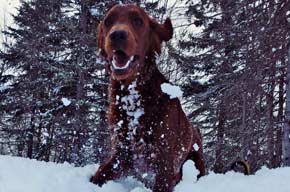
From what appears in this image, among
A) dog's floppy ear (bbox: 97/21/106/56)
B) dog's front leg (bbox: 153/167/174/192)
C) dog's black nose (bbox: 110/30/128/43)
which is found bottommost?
dog's front leg (bbox: 153/167/174/192)

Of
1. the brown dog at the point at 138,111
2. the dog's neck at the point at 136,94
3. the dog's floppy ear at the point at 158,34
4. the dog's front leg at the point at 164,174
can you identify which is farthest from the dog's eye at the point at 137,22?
the dog's front leg at the point at 164,174

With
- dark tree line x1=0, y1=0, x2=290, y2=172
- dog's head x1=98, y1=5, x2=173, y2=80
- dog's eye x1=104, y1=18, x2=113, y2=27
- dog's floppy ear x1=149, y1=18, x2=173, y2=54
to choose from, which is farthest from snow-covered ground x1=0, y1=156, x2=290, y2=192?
dark tree line x1=0, y1=0, x2=290, y2=172

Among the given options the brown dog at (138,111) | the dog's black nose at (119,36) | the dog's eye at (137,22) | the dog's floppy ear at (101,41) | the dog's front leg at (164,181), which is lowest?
the dog's front leg at (164,181)

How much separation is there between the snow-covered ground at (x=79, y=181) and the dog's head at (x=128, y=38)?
36.5 inches

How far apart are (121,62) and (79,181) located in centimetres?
106

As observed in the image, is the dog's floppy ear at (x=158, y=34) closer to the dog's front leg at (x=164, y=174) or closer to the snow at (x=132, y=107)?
the snow at (x=132, y=107)

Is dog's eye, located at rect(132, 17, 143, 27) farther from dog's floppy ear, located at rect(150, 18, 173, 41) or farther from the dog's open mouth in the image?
the dog's open mouth

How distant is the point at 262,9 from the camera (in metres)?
6.16

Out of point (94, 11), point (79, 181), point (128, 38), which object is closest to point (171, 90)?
point (128, 38)

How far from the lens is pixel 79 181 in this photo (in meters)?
3.48

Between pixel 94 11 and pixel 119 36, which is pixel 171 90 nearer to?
pixel 119 36

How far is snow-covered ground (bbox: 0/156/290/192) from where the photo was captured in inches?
120

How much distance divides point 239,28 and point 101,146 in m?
10.7

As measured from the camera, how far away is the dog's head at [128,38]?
358 centimetres
